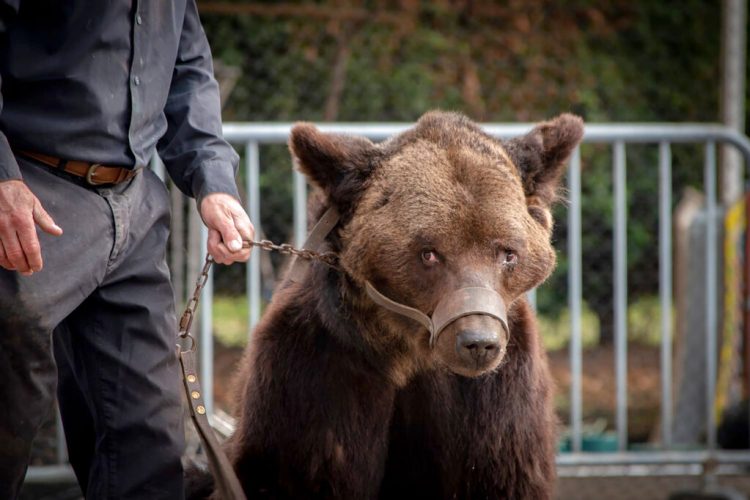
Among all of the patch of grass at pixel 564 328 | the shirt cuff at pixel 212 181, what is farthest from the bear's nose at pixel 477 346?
the patch of grass at pixel 564 328

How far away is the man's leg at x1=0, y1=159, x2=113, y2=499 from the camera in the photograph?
2.67m

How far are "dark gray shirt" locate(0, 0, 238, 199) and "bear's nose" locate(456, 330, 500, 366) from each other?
818 mm

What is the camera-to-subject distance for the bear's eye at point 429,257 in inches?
123

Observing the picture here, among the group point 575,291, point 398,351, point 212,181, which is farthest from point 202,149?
point 575,291

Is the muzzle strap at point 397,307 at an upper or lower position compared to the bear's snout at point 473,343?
upper

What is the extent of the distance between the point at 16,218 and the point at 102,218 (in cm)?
36

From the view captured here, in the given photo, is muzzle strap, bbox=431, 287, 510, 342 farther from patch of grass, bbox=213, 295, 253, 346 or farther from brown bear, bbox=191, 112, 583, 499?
patch of grass, bbox=213, 295, 253, 346

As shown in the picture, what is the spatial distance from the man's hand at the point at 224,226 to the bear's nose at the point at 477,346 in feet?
2.18

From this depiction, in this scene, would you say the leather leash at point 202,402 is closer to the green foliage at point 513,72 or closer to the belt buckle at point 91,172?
the belt buckle at point 91,172

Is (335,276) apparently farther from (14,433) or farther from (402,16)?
(402,16)

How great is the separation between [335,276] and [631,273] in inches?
221

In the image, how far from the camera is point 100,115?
110 inches

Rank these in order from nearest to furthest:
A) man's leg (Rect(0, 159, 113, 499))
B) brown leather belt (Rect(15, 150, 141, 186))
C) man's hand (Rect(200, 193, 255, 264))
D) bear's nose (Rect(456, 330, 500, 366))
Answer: man's leg (Rect(0, 159, 113, 499)) → brown leather belt (Rect(15, 150, 141, 186)) → bear's nose (Rect(456, 330, 500, 366)) → man's hand (Rect(200, 193, 255, 264))

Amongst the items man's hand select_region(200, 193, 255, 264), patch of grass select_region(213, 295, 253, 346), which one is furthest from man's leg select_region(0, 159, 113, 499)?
patch of grass select_region(213, 295, 253, 346)
